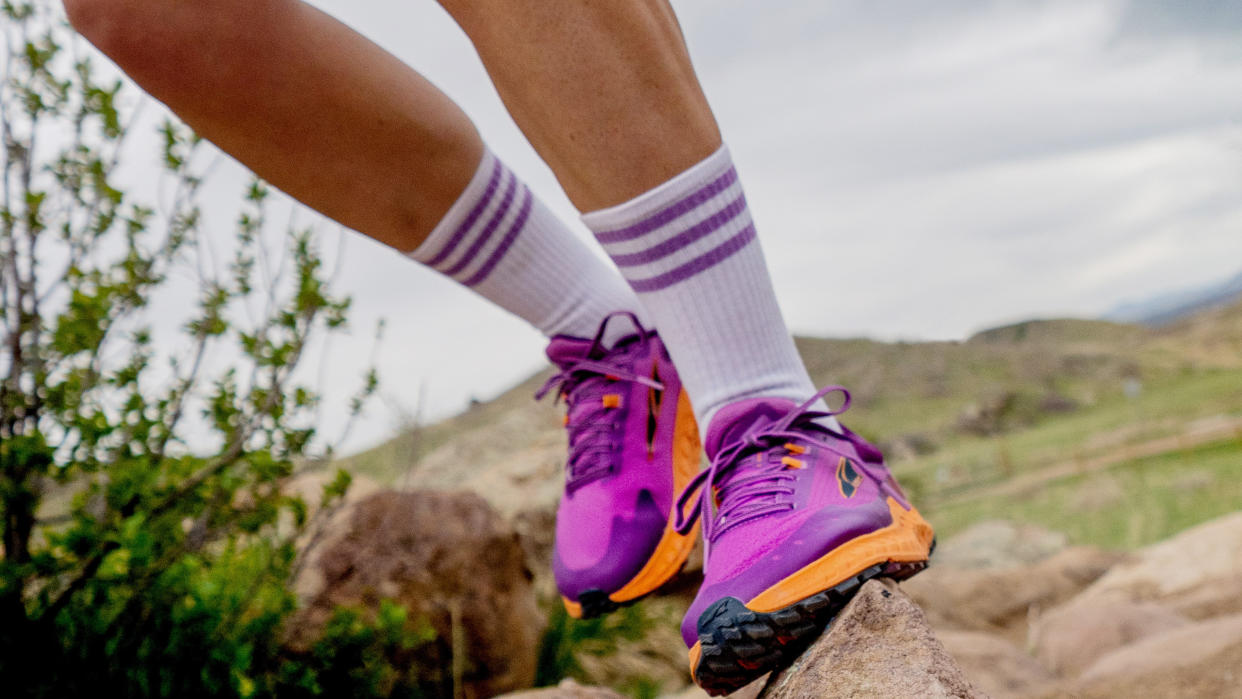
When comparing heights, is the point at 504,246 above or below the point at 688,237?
above

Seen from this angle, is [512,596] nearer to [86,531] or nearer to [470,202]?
[86,531]

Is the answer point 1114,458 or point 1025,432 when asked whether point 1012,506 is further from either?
point 1025,432

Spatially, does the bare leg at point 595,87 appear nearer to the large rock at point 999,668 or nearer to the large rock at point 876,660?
the large rock at point 876,660

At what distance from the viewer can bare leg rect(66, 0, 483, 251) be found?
0.96 meters

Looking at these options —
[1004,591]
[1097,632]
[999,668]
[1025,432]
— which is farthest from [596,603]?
[1025,432]

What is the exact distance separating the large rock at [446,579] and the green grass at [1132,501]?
10.5 ft

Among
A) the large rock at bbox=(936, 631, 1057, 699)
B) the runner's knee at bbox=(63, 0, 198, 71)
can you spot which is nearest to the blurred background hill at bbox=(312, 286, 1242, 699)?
the large rock at bbox=(936, 631, 1057, 699)

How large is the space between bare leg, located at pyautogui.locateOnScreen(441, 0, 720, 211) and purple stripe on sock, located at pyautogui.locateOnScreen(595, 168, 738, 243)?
1.2 inches

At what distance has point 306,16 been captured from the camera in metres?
1.04

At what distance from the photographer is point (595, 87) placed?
0.79 m

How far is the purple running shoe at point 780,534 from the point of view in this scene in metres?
0.80

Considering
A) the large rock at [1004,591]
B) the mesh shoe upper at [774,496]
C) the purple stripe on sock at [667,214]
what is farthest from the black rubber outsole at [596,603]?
the large rock at [1004,591]

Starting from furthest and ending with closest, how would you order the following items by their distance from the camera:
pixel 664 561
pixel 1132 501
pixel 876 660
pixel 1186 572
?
pixel 1132 501 → pixel 1186 572 → pixel 664 561 → pixel 876 660

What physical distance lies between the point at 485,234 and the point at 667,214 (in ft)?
1.19
